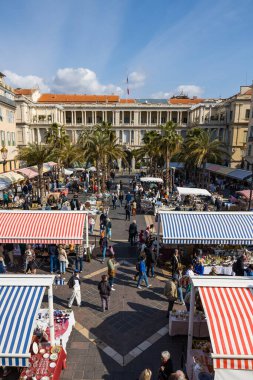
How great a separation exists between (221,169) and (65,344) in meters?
35.6

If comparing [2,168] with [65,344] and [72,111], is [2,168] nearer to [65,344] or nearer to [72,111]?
[65,344]

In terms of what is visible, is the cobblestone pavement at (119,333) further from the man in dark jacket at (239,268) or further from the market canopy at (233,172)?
the market canopy at (233,172)

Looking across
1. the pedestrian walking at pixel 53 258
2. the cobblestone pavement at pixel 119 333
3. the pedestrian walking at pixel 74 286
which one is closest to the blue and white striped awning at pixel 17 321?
the cobblestone pavement at pixel 119 333

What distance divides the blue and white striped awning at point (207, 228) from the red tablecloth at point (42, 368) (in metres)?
7.03

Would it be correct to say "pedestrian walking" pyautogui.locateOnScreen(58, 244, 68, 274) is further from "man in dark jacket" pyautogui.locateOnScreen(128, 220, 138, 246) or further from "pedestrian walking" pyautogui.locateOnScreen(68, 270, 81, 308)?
"man in dark jacket" pyautogui.locateOnScreen(128, 220, 138, 246)

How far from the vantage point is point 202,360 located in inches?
293

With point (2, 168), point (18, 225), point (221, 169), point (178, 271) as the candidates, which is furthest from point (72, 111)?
point (178, 271)

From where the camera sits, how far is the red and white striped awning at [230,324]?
19.2ft

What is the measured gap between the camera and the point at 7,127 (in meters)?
35.8

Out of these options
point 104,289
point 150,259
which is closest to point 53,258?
point 104,289

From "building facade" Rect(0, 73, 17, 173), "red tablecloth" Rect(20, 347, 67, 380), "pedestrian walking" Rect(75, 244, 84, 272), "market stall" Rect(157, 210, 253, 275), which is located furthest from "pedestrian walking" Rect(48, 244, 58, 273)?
"building facade" Rect(0, 73, 17, 173)

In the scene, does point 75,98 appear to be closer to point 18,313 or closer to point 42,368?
point 18,313

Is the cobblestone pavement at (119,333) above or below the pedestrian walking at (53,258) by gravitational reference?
below

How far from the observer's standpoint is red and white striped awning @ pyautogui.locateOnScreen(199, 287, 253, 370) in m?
5.86
